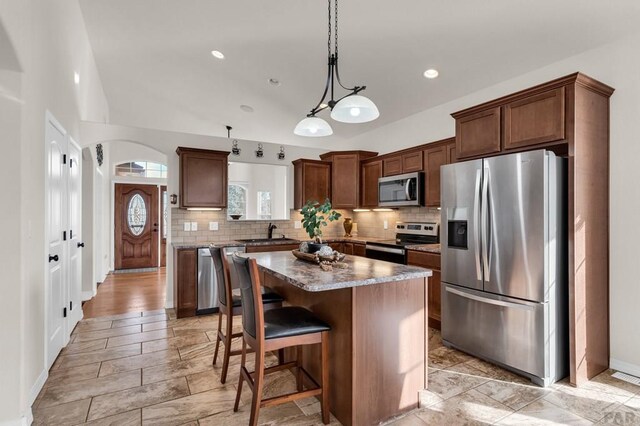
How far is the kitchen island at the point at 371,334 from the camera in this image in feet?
6.65

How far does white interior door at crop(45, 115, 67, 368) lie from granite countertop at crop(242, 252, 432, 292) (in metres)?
1.82

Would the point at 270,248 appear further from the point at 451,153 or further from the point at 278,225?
the point at 451,153

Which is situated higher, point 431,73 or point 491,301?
point 431,73

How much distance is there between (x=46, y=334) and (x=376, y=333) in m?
2.53

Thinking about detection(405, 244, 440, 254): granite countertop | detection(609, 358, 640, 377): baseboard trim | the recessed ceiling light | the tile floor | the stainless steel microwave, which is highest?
the recessed ceiling light

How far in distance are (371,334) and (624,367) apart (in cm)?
233

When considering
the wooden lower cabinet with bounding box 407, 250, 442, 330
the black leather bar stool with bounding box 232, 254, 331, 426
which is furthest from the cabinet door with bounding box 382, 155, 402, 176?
the black leather bar stool with bounding box 232, 254, 331, 426

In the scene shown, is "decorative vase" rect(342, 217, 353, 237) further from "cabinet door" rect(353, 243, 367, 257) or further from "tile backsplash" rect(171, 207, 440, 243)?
"cabinet door" rect(353, 243, 367, 257)

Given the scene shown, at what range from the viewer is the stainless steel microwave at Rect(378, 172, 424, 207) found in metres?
4.46

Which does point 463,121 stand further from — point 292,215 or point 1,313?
point 1,313

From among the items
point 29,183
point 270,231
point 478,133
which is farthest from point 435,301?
point 29,183

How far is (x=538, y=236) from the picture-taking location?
261 cm

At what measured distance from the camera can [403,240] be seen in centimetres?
488

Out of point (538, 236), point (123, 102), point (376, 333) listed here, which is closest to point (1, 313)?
point (376, 333)
